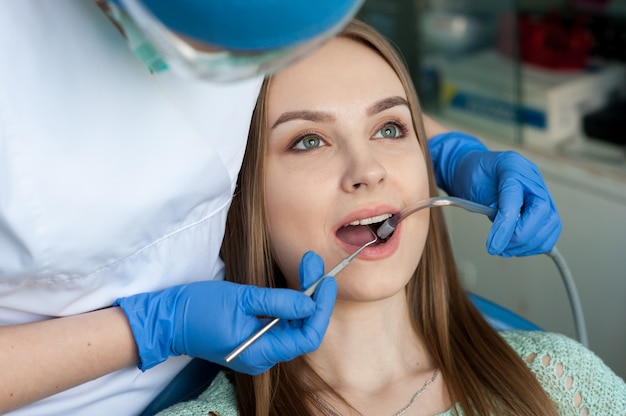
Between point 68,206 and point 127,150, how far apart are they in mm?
107

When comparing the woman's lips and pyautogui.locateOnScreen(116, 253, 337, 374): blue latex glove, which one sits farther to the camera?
the woman's lips

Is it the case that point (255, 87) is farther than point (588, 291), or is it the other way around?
point (588, 291)

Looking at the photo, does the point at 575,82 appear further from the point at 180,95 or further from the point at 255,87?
the point at 180,95

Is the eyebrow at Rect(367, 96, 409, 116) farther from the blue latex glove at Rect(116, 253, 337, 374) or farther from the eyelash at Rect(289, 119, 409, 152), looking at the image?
the blue latex glove at Rect(116, 253, 337, 374)

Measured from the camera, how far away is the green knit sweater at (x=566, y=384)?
4.26 ft

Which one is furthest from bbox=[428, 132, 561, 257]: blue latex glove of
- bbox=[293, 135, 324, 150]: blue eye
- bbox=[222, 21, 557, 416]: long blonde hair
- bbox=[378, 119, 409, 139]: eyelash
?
bbox=[293, 135, 324, 150]: blue eye

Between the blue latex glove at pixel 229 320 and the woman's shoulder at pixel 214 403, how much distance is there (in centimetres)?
16

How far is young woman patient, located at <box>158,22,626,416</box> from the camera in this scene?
4.02ft

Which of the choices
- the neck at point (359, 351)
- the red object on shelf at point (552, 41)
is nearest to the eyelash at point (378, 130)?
the neck at point (359, 351)

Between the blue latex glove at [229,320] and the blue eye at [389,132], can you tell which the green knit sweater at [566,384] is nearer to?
the blue latex glove at [229,320]

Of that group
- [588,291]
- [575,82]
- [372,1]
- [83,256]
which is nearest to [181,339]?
[83,256]

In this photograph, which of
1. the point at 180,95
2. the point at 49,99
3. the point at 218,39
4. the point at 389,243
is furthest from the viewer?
the point at 389,243

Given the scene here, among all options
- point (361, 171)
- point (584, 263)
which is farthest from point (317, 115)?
point (584, 263)

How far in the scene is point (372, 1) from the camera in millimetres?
2439
